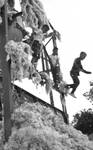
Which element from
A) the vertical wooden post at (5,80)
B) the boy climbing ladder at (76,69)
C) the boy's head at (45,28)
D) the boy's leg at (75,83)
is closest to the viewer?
the vertical wooden post at (5,80)

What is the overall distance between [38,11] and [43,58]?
1181 mm

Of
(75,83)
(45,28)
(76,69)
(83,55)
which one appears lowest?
(75,83)

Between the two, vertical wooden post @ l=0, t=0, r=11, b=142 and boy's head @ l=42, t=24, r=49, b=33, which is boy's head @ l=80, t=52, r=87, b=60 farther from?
vertical wooden post @ l=0, t=0, r=11, b=142

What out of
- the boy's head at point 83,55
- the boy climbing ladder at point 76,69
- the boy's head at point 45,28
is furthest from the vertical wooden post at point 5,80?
the boy climbing ladder at point 76,69

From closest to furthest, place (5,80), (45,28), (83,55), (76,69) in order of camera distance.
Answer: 1. (5,80)
2. (45,28)
3. (83,55)
4. (76,69)

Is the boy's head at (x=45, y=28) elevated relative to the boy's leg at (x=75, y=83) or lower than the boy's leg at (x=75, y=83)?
elevated

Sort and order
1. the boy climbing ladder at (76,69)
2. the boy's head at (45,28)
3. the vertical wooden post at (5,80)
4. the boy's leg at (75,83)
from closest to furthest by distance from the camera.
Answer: the vertical wooden post at (5,80)
the boy's head at (45,28)
the boy's leg at (75,83)
the boy climbing ladder at (76,69)

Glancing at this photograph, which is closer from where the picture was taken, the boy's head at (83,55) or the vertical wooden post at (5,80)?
the vertical wooden post at (5,80)

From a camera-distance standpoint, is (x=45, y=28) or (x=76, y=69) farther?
(x=76, y=69)

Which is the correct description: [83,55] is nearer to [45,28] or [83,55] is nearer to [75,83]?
[75,83]

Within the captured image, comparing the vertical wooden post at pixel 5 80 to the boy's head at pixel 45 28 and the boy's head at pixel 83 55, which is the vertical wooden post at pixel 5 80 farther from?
the boy's head at pixel 83 55

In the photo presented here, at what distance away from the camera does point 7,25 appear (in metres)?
5.07

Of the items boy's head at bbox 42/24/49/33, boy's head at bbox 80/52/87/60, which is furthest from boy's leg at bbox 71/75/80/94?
boy's head at bbox 42/24/49/33

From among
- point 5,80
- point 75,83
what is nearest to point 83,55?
point 75,83
